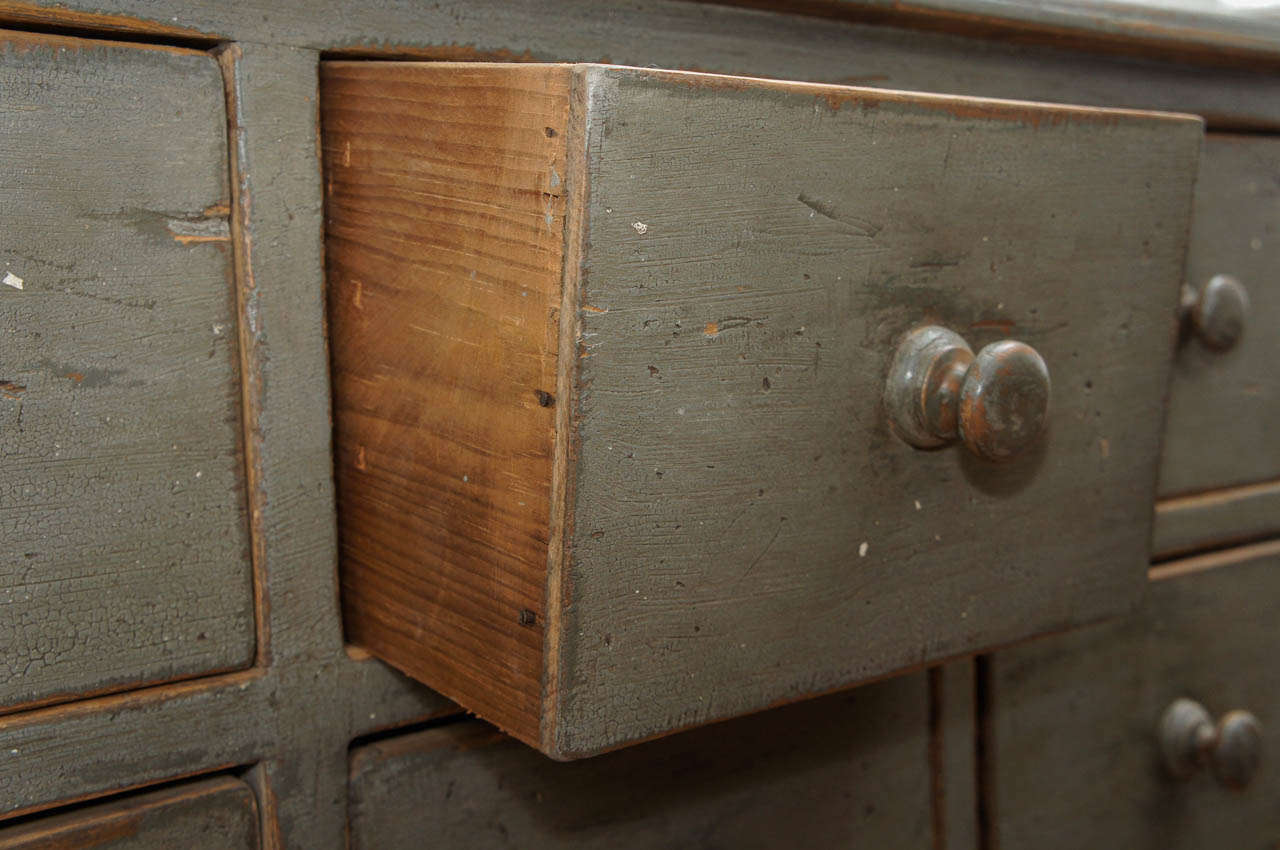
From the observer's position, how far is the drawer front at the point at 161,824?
0.47 metres

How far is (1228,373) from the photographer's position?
769 mm

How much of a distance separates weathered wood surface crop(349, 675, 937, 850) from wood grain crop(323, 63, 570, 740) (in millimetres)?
76

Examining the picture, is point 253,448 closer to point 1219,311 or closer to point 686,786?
point 686,786

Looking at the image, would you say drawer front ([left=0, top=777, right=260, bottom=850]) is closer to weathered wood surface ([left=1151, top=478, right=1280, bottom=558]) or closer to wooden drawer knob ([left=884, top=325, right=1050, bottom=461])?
wooden drawer knob ([left=884, top=325, right=1050, bottom=461])

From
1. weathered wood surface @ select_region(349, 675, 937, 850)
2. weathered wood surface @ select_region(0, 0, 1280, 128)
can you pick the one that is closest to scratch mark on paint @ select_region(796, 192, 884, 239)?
weathered wood surface @ select_region(0, 0, 1280, 128)

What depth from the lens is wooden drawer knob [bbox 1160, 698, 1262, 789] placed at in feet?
2.48

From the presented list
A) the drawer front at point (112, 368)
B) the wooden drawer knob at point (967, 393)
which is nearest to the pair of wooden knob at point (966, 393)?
the wooden drawer knob at point (967, 393)

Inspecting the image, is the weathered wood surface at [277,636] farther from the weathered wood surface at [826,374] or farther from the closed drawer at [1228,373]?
the closed drawer at [1228,373]

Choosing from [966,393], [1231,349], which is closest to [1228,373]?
[1231,349]

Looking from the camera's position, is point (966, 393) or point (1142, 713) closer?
point (966, 393)

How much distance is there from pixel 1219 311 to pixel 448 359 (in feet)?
1.62

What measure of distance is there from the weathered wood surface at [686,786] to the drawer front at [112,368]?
0.40ft

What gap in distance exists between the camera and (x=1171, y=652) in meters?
0.79

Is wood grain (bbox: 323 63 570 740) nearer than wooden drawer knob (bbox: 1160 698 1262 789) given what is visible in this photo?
Yes
